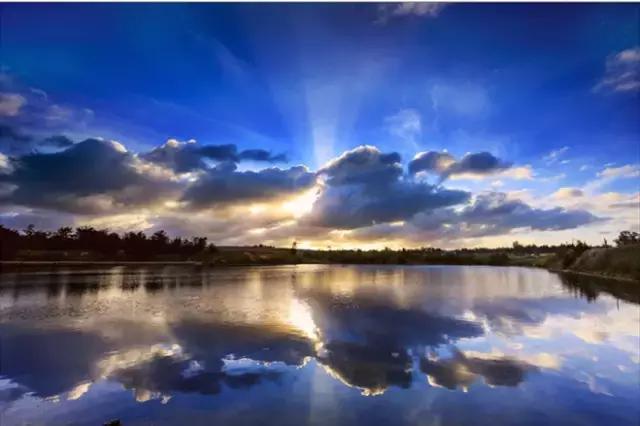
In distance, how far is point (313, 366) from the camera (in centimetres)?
2219

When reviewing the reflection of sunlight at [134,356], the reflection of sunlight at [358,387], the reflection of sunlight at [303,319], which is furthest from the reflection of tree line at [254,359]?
the reflection of sunlight at [303,319]

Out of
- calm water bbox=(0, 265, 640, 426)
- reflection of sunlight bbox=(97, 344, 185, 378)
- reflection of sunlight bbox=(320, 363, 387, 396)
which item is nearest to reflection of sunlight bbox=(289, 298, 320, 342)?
calm water bbox=(0, 265, 640, 426)

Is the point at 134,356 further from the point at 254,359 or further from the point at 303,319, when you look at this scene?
the point at 303,319

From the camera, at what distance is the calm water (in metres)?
15.8

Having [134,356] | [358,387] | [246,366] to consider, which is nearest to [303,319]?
[246,366]

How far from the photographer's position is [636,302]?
55062mm

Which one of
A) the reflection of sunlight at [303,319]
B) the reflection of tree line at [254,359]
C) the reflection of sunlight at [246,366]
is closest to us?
the reflection of tree line at [254,359]

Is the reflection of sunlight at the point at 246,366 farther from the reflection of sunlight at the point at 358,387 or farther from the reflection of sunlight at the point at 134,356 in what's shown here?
the reflection of sunlight at the point at 134,356

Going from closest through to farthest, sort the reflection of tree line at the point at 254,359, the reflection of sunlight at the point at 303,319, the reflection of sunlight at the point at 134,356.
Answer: the reflection of tree line at the point at 254,359, the reflection of sunlight at the point at 134,356, the reflection of sunlight at the point at 303,319

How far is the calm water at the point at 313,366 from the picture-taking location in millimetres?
15773

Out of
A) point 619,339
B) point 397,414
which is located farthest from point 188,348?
point 619,339

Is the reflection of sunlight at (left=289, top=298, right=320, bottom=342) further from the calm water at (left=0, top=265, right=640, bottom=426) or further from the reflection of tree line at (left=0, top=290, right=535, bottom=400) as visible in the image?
the reflection of tree line at (left=0, top=290, right=535, bottom=400)

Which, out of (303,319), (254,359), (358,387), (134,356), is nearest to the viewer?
(358,387)

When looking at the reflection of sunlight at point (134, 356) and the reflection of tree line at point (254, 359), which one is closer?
the reflection of tree line at point (254, 359)
